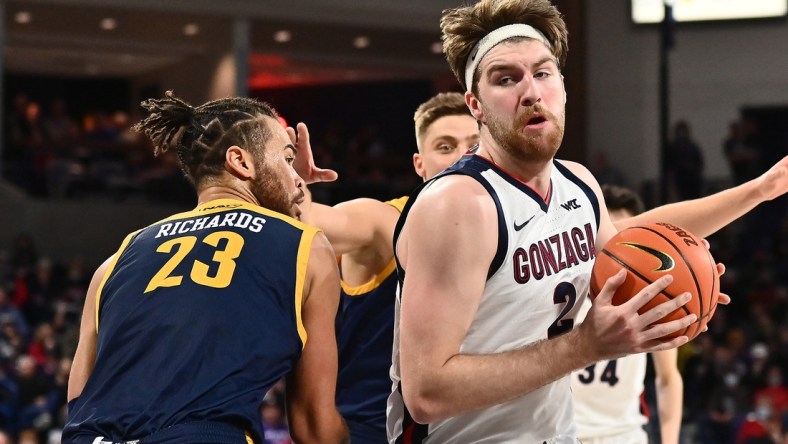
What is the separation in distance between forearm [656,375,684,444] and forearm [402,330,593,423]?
116 inches

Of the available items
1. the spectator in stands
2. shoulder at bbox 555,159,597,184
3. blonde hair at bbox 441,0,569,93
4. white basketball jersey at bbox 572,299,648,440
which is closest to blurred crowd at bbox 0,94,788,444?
the spectator in stands

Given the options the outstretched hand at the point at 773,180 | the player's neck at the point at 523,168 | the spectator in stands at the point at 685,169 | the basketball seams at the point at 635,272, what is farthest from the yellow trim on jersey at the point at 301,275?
the spectator in stands at the point at 685,169

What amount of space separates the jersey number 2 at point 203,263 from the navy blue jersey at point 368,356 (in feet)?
4.71

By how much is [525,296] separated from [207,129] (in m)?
1.10

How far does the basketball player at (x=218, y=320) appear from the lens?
2.79m

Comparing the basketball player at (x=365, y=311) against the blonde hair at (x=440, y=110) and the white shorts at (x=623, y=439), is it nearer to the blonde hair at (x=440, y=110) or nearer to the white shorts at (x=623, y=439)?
the blonde hair at (x=440, y=110)

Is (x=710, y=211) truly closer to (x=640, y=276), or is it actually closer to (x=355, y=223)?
(x=640, y=276)

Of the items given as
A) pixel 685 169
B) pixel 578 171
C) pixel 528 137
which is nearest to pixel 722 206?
pixel 578 171

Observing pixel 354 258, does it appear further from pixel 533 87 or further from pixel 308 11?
pixel 308 11

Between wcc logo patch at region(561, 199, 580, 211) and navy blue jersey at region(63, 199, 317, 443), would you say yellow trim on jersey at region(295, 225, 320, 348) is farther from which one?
wcc logo patch at region(561, 199, 580, 211)

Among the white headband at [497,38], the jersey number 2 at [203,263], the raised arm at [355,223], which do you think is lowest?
the raised arm at [355,223]

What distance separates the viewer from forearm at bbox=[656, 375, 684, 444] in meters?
5.53

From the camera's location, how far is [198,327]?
2.82 m

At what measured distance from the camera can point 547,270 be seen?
3068 mm
